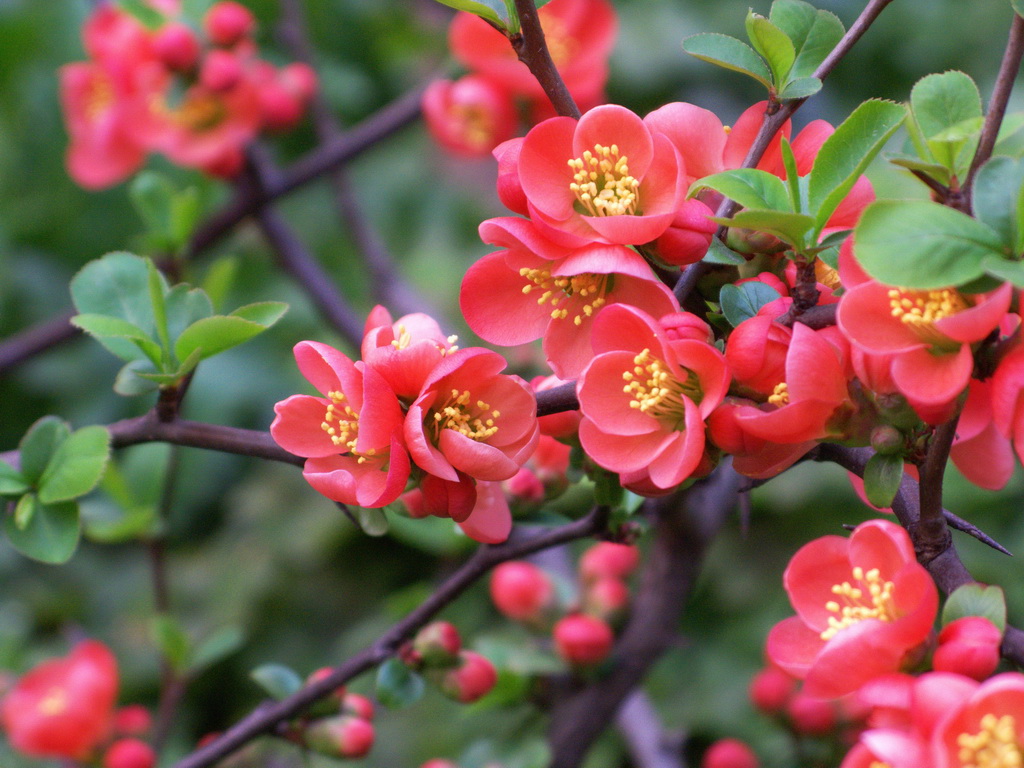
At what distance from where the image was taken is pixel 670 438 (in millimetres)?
467

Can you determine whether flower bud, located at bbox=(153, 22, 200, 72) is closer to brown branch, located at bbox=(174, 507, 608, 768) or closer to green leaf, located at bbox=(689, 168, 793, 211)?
brown branch, located at bbox=(174, 507, 608, 768)

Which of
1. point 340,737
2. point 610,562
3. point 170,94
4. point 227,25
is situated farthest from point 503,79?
point 340,737

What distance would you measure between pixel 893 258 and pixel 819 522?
1.24 m

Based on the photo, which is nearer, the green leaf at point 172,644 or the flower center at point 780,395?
the flower center at point 780,395

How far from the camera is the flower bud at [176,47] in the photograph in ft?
3.91

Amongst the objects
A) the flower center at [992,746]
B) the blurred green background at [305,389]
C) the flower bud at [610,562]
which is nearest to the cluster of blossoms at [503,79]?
the blurred green background at [305,389]

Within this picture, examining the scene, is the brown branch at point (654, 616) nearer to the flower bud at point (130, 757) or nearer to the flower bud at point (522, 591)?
the flower bud at point (522, 591)

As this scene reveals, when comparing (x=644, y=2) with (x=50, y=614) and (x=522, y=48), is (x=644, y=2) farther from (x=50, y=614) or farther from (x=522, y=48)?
(x=522, y=48)

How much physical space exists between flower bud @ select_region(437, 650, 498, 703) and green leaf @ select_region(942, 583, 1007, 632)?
42 centimetres

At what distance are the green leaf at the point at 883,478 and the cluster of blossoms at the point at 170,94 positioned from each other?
41.4 inches

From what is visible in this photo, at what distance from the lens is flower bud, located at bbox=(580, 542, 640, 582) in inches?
42.9

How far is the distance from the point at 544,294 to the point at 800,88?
166mm

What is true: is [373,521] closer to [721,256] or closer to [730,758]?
[721,256]

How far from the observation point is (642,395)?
18.4 inches
